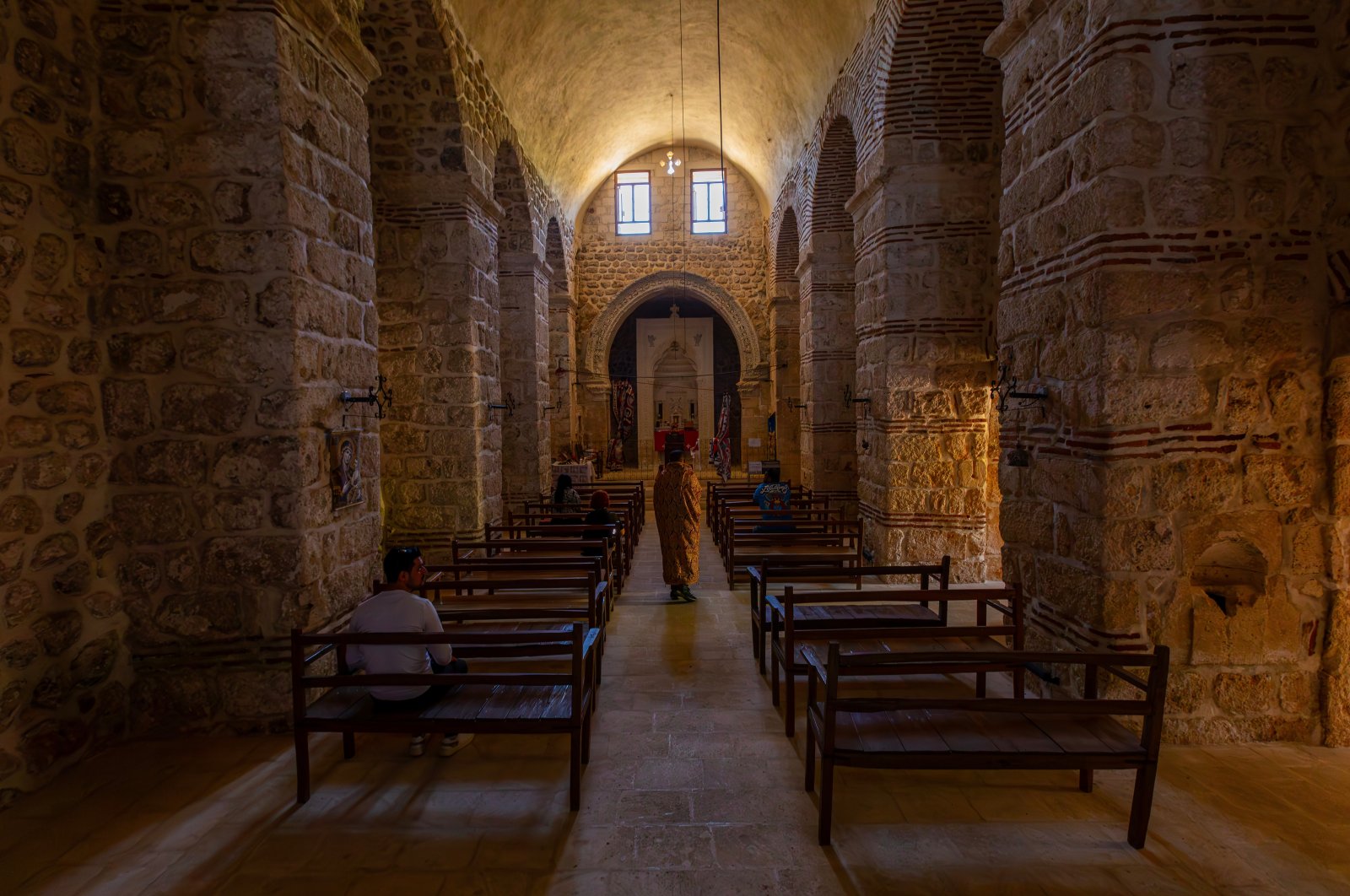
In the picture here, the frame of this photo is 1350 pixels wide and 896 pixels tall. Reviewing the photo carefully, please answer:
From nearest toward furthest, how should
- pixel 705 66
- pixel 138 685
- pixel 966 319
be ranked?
1. pixel 138 685
2. pixel 966 319
3. pixel 705 66

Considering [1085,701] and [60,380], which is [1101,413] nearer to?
[1085,701]

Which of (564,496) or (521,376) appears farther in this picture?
(521,376)

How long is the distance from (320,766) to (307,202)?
281cm

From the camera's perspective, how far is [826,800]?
2.55 meters

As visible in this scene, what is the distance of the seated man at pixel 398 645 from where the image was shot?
9.79 feet

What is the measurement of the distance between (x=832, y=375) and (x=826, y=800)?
7358 millimetres

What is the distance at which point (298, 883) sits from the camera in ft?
7.84

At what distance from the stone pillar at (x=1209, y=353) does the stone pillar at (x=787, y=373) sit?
29.9ft

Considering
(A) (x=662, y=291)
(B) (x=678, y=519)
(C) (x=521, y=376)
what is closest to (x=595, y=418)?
(A) (x=662, y=291)

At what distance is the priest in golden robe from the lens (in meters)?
5.72

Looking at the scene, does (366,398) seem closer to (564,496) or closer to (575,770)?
(575,770)

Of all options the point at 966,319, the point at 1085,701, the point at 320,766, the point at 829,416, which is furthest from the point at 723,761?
the point at 829,416

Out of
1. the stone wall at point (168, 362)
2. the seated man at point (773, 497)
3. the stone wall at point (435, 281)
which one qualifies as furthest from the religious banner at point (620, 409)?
the stone wall at point (168, 362)

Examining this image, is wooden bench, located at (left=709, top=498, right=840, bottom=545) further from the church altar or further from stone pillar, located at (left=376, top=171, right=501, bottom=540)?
the church altar
